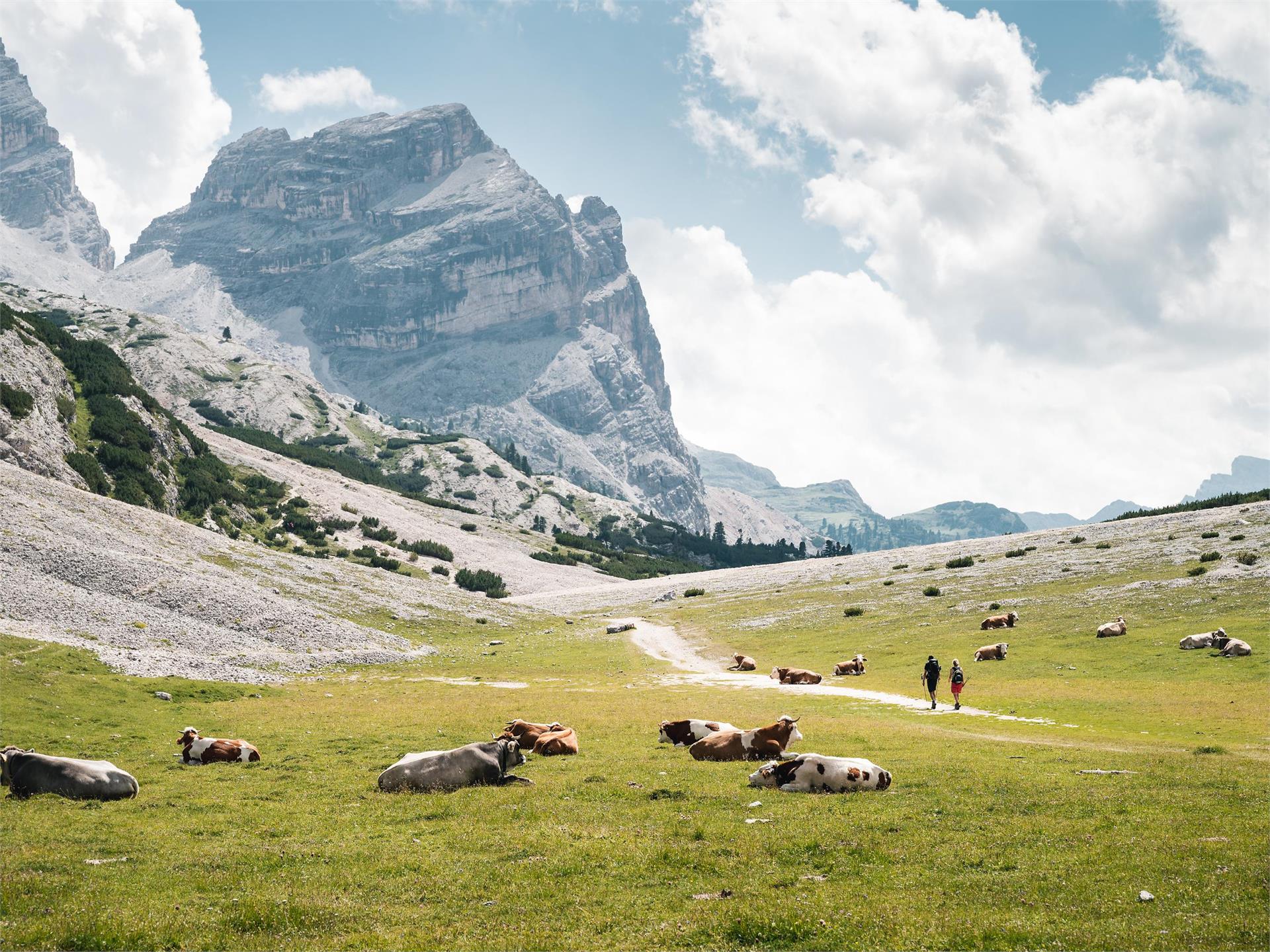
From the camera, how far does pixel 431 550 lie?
18438 cm

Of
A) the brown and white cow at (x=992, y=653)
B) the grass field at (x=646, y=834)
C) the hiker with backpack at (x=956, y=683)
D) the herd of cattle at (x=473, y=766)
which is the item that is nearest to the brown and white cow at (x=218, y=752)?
the herd of cattle at (x=473, y=766)

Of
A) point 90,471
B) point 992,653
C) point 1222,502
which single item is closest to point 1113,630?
point 992,653

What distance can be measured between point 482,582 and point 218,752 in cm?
13376

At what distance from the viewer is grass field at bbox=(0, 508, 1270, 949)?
41.0 feet

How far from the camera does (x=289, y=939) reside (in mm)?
12289

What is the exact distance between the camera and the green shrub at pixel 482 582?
15257 centimetres

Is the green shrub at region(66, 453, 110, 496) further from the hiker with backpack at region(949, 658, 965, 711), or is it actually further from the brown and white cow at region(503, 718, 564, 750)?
the hiker with backpack at region(949, 658, 965, 711)

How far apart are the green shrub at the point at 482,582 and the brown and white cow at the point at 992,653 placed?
105 meters

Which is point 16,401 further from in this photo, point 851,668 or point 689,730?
point 689,730

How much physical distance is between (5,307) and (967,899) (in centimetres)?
16982

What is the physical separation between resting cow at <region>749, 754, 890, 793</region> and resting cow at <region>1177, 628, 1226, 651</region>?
37.1m

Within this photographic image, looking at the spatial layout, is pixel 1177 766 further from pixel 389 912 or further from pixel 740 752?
pixel 389 912

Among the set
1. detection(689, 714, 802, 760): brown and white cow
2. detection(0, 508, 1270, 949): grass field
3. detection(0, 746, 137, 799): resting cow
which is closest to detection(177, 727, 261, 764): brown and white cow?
detection(0, 508, 1270, 949): grass field

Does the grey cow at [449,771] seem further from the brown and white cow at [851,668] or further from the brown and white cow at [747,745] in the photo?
the brown and white cow at [851,668]
